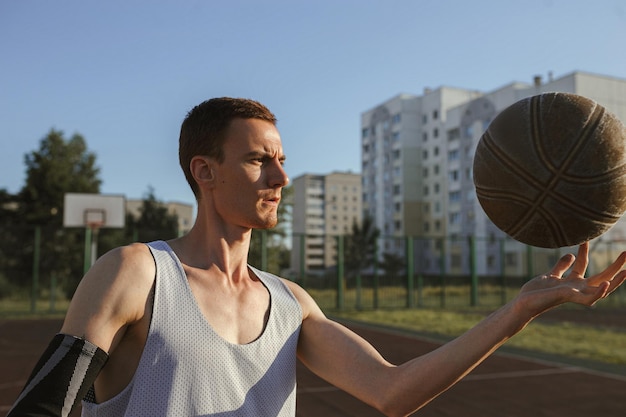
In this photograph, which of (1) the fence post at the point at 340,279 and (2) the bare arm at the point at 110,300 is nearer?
(2) the bare arm at the point at 110,300

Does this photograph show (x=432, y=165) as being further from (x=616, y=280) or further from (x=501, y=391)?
(x=616, y=280)

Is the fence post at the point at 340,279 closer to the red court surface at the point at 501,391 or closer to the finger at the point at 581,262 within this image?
the red court surface at the point at 501,391

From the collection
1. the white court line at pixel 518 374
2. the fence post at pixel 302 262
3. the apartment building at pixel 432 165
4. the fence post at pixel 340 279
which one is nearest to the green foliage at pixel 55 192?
the fence post at pixel 302 262

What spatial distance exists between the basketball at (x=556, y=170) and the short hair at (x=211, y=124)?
86cm

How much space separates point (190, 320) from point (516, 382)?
316 inches

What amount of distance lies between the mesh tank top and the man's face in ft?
0.83

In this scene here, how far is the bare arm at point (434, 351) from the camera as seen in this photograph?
1.68 metres

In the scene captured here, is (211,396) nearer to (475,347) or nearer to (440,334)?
(475,347)

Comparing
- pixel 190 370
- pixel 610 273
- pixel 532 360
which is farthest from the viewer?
pixel 532 360

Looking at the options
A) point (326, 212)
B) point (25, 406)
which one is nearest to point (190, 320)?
point (25, 406)

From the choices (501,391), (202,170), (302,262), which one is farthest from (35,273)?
(202,170)

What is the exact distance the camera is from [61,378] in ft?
4.82

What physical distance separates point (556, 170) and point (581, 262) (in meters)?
0.35

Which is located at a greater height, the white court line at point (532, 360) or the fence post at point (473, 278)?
the fence post at point (473, 278)
